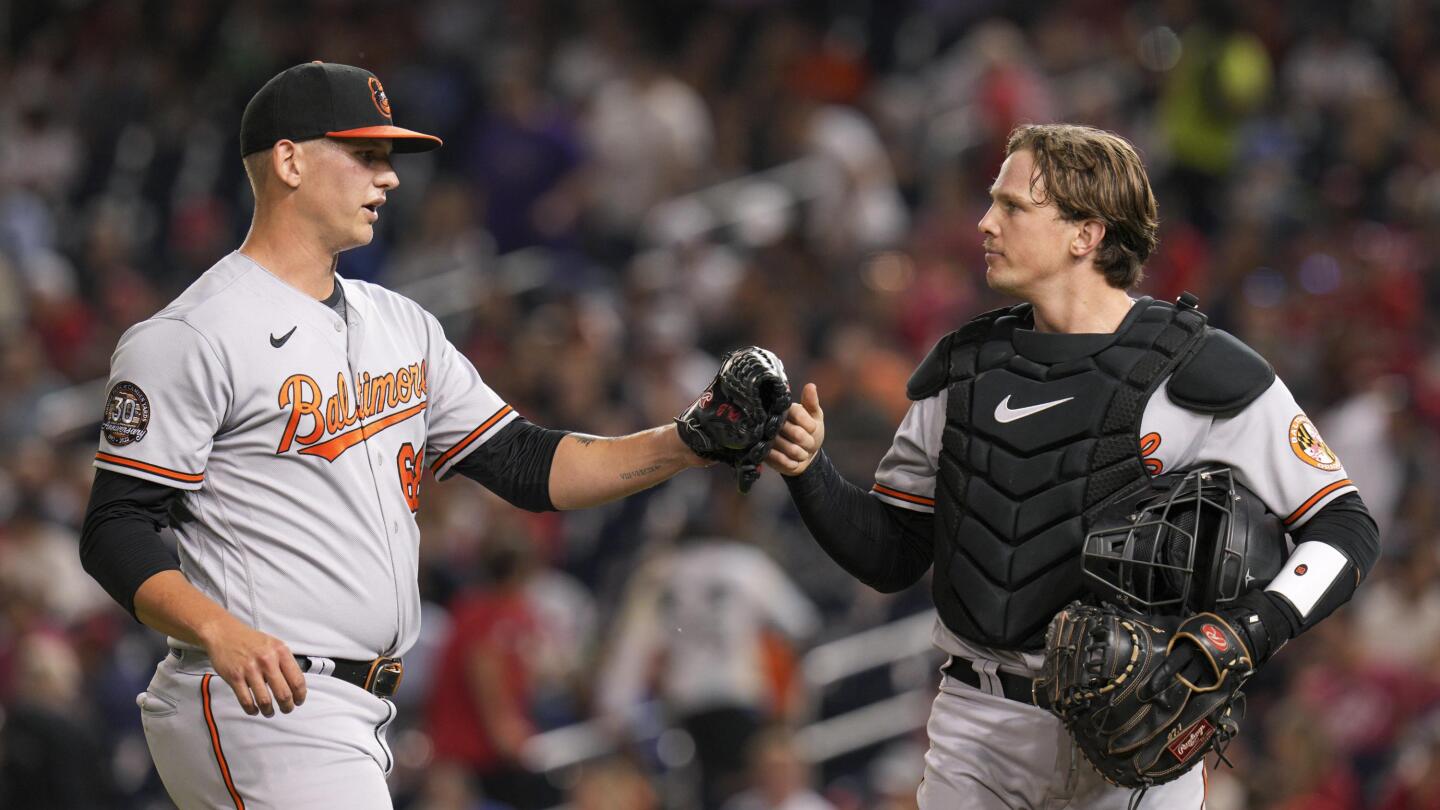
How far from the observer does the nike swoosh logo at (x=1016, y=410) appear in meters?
3.97

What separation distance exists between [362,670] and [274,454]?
49 cm

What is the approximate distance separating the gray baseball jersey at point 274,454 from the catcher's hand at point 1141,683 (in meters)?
1.40

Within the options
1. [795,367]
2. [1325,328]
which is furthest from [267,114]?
[1325,328]

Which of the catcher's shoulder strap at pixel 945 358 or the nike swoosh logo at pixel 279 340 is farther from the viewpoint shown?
the catcher's shoulder strap at pixel 945 358

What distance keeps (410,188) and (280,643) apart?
8.91 meters

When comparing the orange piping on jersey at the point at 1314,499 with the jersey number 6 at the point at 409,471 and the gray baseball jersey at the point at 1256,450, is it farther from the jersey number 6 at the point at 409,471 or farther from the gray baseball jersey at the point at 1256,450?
the jersey number 6 at the point at 409,471

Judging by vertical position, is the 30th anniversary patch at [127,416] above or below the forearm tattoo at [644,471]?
above

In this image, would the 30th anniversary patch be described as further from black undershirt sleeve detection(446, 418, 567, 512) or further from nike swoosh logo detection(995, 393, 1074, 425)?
nike swoosh logo detection(995, 393, 1074, 425)

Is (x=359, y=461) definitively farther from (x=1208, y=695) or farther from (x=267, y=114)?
(x=1208, y=695)

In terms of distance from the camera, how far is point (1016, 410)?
4.00m

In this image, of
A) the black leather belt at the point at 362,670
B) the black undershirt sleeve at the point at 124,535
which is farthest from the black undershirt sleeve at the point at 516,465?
the black undershirt sleeve at the point at 124,535

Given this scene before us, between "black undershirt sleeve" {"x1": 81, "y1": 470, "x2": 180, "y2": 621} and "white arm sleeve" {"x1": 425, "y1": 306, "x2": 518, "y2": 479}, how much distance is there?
0.74 m

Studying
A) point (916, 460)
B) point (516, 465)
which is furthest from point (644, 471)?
point (916, 460)

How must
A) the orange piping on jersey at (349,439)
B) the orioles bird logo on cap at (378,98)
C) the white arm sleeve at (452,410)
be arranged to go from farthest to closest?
the white arm sleeve at (452,410) → the orioles bird logo on cap at (378,98) → the orange piping on jersey at (349,439)
